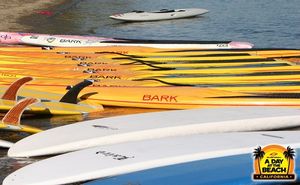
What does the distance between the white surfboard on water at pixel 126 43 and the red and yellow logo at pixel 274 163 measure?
371 inches

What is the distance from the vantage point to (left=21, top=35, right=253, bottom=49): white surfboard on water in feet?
56.5

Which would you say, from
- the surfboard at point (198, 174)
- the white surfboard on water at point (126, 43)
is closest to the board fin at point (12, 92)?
the surfboard at point (198, 174)

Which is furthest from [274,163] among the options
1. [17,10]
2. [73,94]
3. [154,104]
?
[17,10]

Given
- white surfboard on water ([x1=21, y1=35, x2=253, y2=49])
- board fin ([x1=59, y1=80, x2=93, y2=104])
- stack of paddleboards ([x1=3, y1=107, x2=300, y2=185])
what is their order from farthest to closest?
white surfboard on water ([x1=21, y1=35, x2=253, y2=49]) < board fin ([x1=59, y1=80, x2=93, y2=104]) < stack of paddleboards ([x1=3, y1=107, x2=300, y2=185])

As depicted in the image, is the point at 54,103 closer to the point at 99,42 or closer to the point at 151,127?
the point at 151,127

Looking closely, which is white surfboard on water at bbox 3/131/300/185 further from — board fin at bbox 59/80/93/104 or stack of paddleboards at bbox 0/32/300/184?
board fin at bbox 59/80/93/104

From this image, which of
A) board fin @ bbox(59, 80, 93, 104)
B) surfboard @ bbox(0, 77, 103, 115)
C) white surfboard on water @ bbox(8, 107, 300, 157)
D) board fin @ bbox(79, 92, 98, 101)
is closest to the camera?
white surfboard on water @ bbox(8, 107, 300, 157)

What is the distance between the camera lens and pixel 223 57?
48.9 feet

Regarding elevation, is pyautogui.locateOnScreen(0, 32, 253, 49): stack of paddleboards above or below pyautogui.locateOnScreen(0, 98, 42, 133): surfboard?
above

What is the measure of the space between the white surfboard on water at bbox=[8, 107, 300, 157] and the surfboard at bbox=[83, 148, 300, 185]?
156cm

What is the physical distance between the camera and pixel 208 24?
28547 mm

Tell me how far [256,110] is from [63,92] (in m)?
3.77

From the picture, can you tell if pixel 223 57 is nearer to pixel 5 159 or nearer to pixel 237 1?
pixel 5 159

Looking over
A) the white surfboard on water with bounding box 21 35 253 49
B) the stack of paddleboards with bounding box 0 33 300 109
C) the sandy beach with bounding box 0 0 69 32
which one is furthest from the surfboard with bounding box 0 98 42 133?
the sandy beach with bounding box 0 0 69 32
